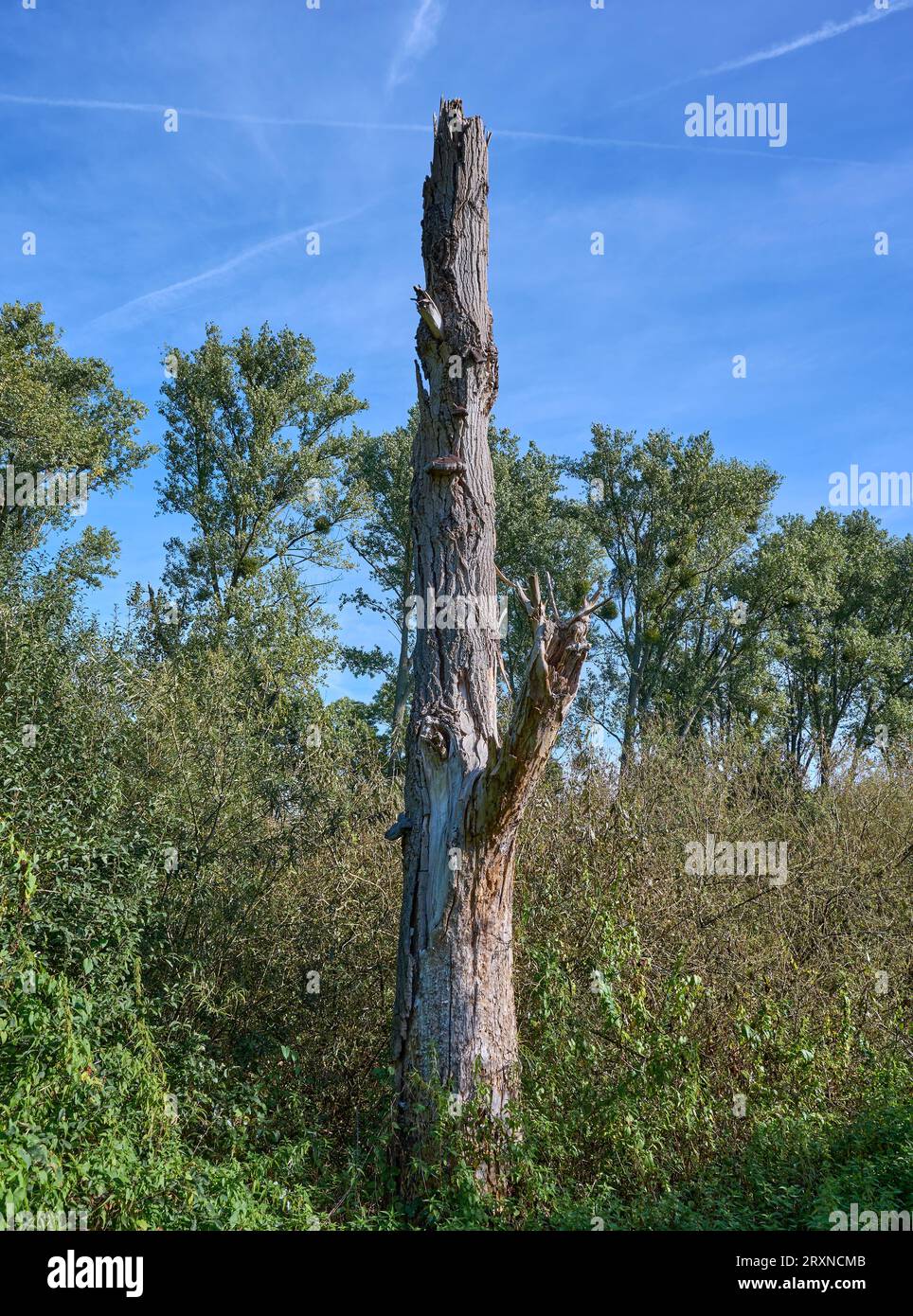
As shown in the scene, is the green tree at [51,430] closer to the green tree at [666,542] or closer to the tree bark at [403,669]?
the tree bark at [403,669]

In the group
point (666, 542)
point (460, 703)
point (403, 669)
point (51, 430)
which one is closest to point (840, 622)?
point (666, 542)

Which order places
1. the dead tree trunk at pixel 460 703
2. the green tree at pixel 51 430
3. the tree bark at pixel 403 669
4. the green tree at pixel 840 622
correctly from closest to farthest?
the dead tree trunk at pixel 460 703 < the green tree at pixel 51 430 < the tree bark at pixel 403 669 < the green tree at pixel 840 622

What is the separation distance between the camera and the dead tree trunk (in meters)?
6.52

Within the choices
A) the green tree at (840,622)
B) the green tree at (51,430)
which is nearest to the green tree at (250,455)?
the green tree at (51,430)

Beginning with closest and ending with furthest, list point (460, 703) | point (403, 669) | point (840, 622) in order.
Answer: point (460, 703) → point (403, 669) → point (840, 622)

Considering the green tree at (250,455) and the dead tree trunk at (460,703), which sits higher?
the green tree at (250,455)

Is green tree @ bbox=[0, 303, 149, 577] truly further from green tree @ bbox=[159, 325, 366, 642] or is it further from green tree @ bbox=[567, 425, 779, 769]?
green tree @ bbox=[567, 425, 779, 769]

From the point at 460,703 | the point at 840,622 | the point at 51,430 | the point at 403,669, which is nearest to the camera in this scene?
the point at 460,703

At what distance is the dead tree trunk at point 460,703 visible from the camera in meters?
6.52

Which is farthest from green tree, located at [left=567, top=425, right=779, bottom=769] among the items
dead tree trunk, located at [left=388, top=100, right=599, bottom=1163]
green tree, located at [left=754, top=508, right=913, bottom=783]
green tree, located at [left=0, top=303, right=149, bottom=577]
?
dead tree trunk, located at [left=388, top=100, right=599, bottom=1163]

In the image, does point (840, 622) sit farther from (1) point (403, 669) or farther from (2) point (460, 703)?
(2) point (460, 703)

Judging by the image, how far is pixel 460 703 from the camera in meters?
7.17
